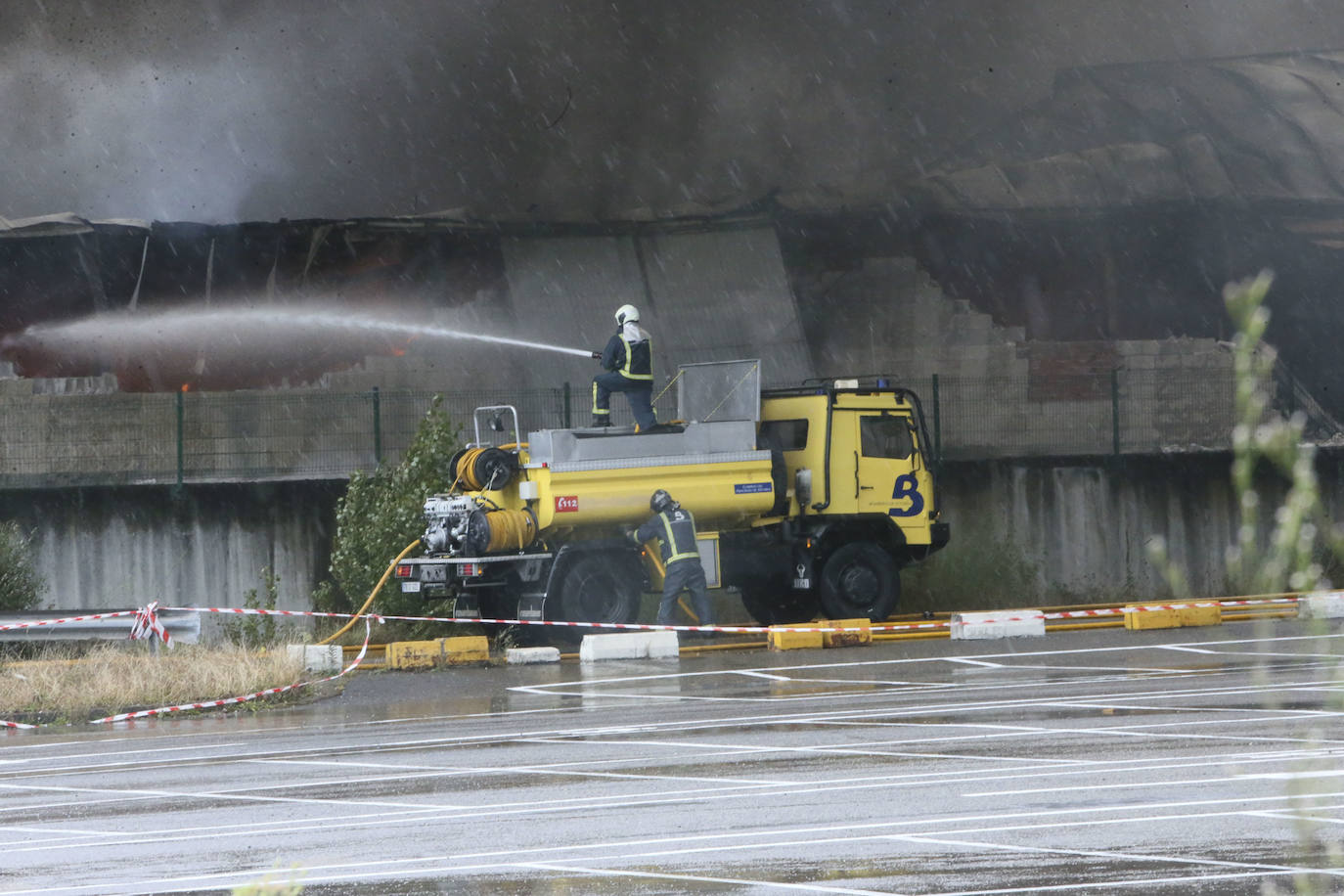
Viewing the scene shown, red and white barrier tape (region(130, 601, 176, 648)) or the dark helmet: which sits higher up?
the dark helmet

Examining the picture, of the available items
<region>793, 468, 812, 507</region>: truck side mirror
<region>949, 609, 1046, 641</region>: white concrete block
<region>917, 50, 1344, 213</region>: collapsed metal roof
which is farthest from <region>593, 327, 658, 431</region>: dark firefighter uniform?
<region>917, 50, 1344, 213</region>: collapsed metal roof

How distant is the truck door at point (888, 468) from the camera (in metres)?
19.2

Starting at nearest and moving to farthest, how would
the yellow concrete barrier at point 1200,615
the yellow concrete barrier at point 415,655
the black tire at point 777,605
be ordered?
1. the yellow concrete barrier at point 415,655
2. the yellow concrete barrier at point 1200,615
3. the black tire at point 777,605

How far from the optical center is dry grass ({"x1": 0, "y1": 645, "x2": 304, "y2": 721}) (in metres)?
14.4

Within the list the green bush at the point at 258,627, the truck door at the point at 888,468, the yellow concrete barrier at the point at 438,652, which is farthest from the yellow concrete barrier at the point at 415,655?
the truck door at the point at 888,468

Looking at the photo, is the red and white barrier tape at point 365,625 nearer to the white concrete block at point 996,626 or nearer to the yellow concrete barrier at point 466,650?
the white concrete block at point 996,626

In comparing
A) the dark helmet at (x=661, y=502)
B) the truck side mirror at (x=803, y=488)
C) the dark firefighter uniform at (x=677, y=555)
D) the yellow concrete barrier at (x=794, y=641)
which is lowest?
the yellow concrete barrier at (x=794, y=641)

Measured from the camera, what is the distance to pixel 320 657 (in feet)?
54.3

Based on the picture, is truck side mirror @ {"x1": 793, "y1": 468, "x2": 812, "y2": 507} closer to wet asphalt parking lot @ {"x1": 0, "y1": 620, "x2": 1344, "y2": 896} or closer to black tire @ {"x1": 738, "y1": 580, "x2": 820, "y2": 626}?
black tire @ {"x1": 738, "y1": 580, "x2": 820, "y2": 626}

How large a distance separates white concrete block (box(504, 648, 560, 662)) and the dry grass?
2.26 m

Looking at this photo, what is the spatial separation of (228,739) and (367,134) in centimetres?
2485

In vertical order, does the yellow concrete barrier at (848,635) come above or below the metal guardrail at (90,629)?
below

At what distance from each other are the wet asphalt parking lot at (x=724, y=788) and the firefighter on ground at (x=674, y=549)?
242 cm

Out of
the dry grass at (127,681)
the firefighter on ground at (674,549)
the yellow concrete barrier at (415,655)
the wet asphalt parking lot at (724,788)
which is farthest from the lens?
the firefighter on ground at (674,549)
